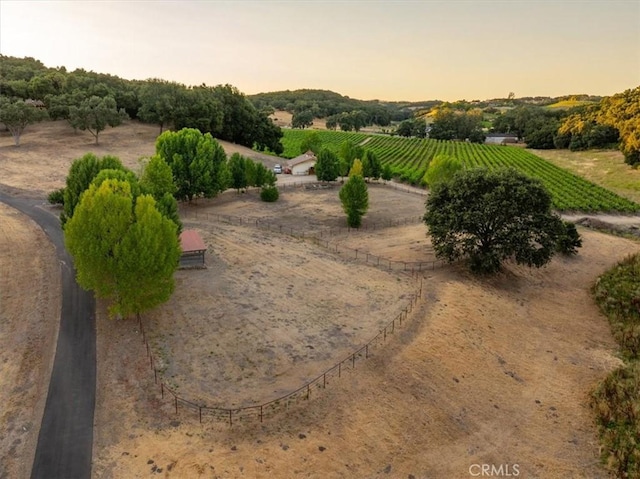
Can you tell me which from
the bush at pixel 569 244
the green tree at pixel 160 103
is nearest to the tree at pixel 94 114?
the green tree at pixel 160 103

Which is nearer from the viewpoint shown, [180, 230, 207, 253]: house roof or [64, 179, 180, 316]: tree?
[64, 179, 180, 316]: tree

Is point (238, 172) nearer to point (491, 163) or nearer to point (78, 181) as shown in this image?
point (78, 181)

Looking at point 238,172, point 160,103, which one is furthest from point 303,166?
point 160,103

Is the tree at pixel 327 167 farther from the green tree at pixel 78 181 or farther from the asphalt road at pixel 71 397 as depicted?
the asphalt road at pixel 71 397

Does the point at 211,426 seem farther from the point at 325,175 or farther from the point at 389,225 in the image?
the point at 325,175

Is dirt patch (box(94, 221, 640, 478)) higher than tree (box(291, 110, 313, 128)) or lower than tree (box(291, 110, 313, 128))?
lower

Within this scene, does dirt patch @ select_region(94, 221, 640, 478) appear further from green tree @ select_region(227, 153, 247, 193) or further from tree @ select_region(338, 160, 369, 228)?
green tree @ select_region(227, 153, 247, 193)

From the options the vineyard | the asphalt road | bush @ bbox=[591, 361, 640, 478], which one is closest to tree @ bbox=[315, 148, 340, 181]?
the vineyard
